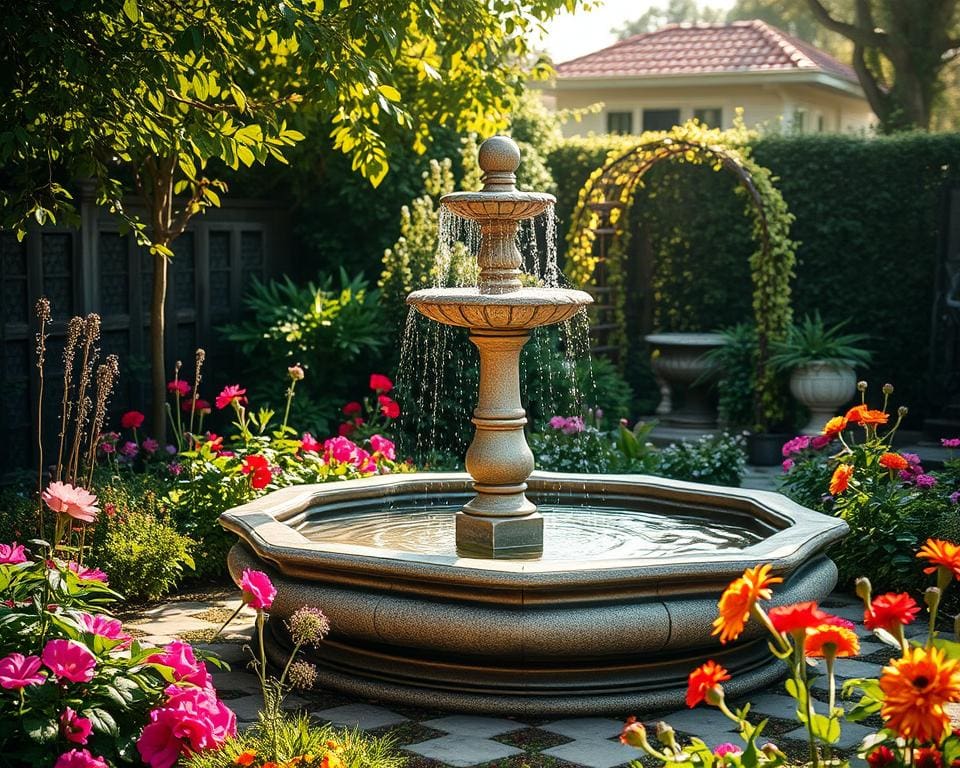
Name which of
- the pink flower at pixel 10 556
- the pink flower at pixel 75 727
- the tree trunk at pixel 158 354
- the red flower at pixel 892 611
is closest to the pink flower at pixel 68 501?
the pink flower at pixel 10 556

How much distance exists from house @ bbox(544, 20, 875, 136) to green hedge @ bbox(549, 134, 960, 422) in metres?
8.38

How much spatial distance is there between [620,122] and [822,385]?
12.0m

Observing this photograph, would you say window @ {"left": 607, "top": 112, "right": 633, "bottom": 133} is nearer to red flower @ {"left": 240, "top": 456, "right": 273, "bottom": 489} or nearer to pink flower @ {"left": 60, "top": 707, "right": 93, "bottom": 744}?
red flower @ {"left": 240, "top": 456, "right": 273, "bottom": 489}

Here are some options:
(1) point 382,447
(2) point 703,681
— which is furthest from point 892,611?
(1) point 382,447

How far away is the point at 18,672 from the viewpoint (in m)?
3.53

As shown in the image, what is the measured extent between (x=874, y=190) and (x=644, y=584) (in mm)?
8735

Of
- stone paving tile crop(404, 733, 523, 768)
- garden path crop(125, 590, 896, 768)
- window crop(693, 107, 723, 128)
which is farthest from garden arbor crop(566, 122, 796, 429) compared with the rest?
window crop(693, 107, 723, 128)

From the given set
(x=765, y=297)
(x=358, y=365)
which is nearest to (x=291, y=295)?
(x=358, y=365)

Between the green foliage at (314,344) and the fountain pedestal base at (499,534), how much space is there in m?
4.18

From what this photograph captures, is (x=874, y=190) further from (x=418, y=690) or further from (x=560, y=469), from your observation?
(x=418, y=690)

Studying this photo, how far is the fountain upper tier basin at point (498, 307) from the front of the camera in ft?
17.9

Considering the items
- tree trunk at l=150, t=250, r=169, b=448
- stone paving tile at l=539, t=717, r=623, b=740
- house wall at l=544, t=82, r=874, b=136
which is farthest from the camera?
house wall at l=544, t=82, r=874, b=136

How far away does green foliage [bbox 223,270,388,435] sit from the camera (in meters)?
10.2

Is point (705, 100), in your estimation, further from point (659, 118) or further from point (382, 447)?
point (382, 447)
